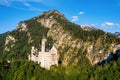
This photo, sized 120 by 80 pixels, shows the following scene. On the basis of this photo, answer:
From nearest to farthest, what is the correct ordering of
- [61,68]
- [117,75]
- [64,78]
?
[117,75] → [64,78] → [61,68]

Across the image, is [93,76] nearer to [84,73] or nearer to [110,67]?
[84,73]

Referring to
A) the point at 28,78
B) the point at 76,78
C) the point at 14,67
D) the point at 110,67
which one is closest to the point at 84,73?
the point at 76,78

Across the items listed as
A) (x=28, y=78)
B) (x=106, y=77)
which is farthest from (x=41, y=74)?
(x=106, y=77)

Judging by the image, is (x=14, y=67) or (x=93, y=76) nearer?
(x=93, y=76)

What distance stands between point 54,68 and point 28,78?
2443 cm

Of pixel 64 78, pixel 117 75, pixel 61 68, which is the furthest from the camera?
pixel 61 68

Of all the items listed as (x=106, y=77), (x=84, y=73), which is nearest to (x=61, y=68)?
(x=84, y=73)

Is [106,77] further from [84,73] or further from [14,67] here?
[14,67]

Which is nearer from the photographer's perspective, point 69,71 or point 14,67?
point 69,71

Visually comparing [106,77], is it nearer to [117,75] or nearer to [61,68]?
[117,75]

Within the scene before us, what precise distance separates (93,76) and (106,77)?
771cm

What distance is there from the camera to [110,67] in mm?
183625

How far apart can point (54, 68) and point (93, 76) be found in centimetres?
3506

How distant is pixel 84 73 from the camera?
6865 inches
